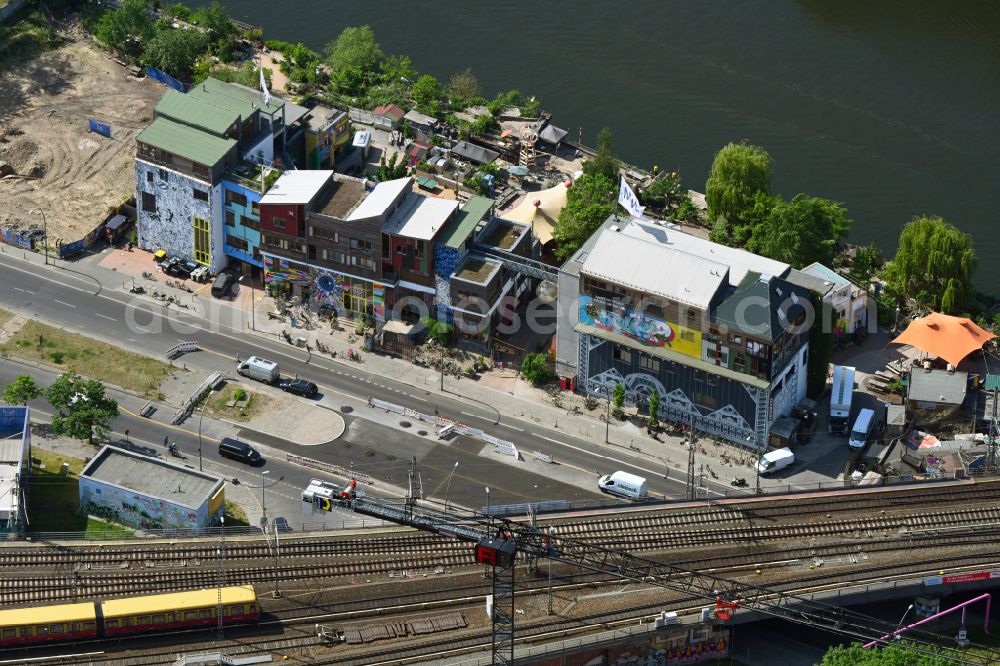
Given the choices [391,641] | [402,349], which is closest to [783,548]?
[391,641]

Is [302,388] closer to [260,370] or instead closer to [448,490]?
[260,370]

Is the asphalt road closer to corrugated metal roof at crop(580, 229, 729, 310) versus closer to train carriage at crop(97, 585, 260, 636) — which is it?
corrugated metal roof at crop(580, 229, 729, 310)

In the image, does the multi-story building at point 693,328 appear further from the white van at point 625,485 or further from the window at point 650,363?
the white van at point 625,485

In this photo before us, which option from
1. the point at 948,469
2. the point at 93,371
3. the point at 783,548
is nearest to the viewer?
the point at 783,548

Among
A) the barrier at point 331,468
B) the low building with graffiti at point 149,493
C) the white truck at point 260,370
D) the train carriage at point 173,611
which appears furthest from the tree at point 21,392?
the train carriage at point 173,611

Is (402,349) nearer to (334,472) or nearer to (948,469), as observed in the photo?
(334,472)

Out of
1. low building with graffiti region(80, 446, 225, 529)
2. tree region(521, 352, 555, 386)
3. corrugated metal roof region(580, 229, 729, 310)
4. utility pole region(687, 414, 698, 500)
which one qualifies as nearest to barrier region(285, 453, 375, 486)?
low building with graffiti region(80, 446, 225, 529)

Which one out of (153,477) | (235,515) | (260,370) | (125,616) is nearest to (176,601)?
(125,616)
